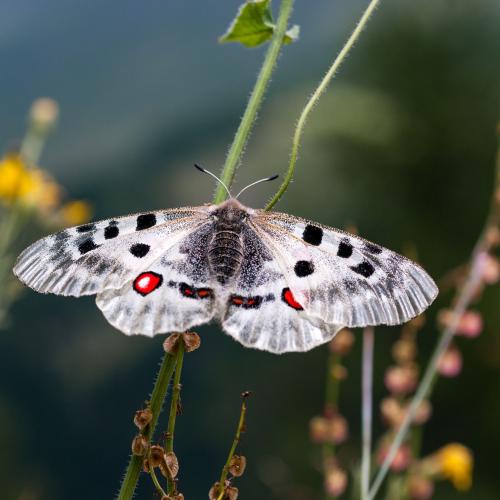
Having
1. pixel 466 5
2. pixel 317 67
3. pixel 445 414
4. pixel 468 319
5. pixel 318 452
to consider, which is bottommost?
pixel 468 319

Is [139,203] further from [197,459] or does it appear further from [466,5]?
[466,5]

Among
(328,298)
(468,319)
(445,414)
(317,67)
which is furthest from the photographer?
(317,67)

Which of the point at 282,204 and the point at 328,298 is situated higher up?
the point at 282,204

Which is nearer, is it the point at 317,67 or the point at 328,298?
the point at 328,298

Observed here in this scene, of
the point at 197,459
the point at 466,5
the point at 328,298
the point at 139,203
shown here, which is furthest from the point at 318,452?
the point at 466,5

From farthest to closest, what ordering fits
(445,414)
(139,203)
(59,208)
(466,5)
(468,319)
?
(466,5) → (445,414) → (139,203) → (59,208) → (468,319)

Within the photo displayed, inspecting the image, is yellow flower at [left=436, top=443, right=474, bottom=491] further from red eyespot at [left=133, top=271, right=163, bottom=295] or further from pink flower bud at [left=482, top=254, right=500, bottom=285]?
red eyespot at [left=133, top=271, right=163, bottom=295]

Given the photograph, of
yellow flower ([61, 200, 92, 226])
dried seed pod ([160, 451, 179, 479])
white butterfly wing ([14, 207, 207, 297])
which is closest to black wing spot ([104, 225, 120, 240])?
white butterfly wing ([14, 207, 207, 297])
